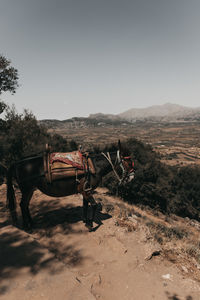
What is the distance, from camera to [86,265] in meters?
4.90

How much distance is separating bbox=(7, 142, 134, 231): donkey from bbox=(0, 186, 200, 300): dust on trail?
2.57 feet

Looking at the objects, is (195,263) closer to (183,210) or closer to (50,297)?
(50,297)

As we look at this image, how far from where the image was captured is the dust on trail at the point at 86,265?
3.40 meters

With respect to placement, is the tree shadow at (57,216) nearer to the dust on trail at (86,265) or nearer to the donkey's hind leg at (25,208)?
the dust on trail at (86,265)

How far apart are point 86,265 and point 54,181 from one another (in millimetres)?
2978

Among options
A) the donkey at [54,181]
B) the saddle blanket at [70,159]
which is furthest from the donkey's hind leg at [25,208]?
the saddle blanket at [70,159]

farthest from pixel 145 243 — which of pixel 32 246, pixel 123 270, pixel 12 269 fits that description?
pixel 12 269

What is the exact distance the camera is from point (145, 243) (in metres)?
5.83

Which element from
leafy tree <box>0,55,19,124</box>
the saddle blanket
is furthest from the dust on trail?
leafy tree <box>0,55,19,124</box>

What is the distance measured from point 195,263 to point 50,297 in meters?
4.51

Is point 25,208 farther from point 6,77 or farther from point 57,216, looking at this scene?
point 6,77

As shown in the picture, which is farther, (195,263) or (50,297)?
(195,263)

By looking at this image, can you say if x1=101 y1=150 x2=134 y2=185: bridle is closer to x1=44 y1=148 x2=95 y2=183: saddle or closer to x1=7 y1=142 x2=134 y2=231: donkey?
x1=7 y1=142 x2=134 y2=231: donkey

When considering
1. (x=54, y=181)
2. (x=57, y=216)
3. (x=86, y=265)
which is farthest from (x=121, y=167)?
(x=57, y=216)
